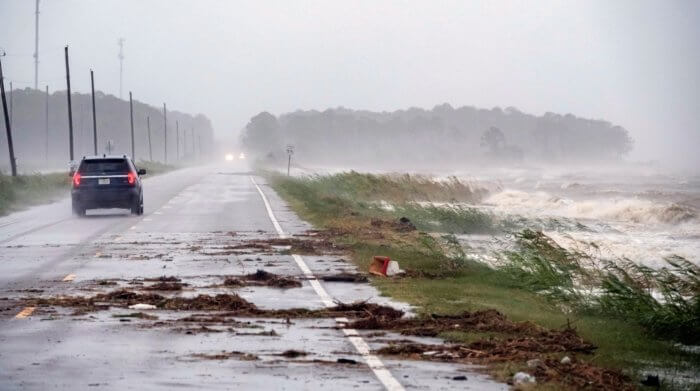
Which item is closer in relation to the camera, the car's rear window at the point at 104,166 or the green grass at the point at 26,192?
the car's rear window at the point at 104,166

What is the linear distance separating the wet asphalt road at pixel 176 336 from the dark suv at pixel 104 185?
11.8 meters

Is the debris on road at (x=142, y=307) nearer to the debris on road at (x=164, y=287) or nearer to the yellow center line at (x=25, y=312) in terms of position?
the yellow center line at (x=25, y=312)

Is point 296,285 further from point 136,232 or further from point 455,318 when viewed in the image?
point 136,232

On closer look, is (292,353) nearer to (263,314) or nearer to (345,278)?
(263,314)

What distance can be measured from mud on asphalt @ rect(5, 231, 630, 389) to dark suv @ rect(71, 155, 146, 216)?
14.1 meters

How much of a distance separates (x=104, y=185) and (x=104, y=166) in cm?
69

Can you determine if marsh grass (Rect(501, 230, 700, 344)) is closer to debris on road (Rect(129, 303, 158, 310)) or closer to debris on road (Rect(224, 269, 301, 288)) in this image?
debris on road (Rect(224, 269, 301, 288))

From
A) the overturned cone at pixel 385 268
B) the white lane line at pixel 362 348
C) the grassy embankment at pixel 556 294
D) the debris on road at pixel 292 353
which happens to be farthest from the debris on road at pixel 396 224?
the debris on road at pixel 292 353

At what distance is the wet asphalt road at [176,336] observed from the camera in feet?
29.8

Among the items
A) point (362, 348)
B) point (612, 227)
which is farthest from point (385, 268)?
point (612, 227)

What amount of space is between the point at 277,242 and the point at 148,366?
1520 cm

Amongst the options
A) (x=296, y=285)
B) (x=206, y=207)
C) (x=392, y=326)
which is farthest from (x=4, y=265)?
(x=206, y=207)

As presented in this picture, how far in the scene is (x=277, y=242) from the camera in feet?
81.5

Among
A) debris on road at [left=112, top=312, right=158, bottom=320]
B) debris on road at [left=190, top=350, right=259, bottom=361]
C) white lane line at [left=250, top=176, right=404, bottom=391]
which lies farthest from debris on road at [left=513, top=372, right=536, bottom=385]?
debris on road at [left=112, top=312, right=158, bottom=320]
